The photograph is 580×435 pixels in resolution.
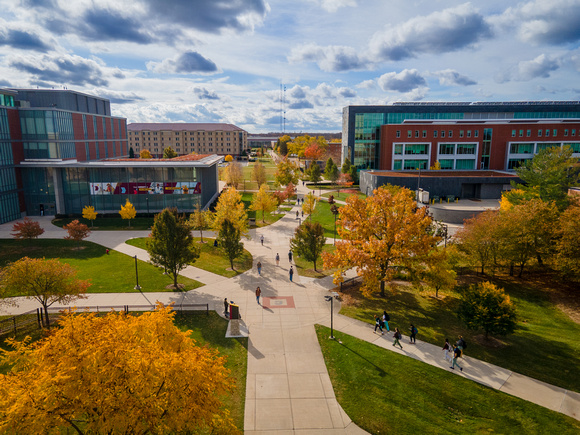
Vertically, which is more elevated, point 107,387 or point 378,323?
point 107,387

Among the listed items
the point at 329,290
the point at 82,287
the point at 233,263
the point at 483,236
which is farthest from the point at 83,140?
the point at 483,236

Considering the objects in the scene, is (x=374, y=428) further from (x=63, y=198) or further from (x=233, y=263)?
(x=63, y=198)

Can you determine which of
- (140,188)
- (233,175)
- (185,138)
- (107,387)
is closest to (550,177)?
(107,387)

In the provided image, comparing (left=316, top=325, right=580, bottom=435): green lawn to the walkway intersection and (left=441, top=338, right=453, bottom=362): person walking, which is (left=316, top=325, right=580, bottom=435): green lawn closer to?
the walkway intersection

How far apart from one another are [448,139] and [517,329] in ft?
210

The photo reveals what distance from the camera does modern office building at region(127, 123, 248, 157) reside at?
150750mm

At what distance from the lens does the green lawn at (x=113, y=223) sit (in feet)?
159

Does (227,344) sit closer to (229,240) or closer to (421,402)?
(421,402)

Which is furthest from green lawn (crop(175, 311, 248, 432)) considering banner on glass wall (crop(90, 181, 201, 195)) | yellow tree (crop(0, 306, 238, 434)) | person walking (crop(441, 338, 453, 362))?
banner on glass wall (crop(90, 181, 201, 195))

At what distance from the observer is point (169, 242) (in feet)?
92.6

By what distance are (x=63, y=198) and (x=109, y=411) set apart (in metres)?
54.8

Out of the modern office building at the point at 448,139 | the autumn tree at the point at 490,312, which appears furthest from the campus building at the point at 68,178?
the modern office building at the point at 448,139

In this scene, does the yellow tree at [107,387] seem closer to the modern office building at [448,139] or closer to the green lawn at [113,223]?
the green lawn at [113,223]

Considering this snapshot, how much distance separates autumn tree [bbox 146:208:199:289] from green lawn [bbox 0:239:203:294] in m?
2.52
